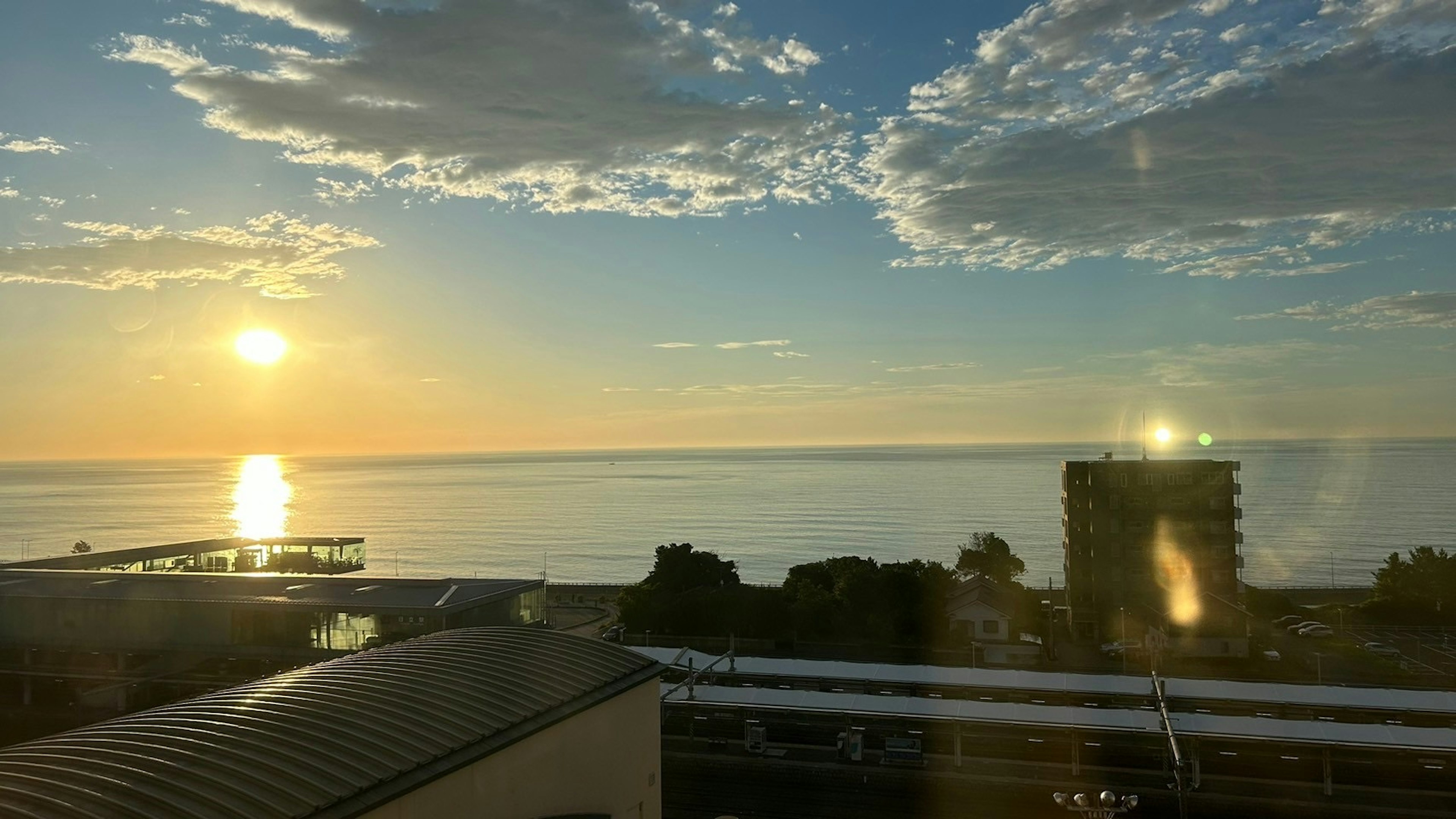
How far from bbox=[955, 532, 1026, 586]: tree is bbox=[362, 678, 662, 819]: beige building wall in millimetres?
48901

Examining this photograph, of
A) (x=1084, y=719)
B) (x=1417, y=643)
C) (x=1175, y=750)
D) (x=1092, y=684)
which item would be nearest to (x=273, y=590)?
(x=1084, y=719)

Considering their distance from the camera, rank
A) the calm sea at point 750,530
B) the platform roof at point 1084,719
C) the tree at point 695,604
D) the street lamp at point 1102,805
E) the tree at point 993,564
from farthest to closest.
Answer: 1. the calm sea at point 750,530
2. the tree at point 993,564
3. the tree at point 695,604
4. the platform roof at point 1084,719
5. the street lamp at point 1102,805

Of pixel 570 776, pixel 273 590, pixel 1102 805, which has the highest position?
pixel 273 590

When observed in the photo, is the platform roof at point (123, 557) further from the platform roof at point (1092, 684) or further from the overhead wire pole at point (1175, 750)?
the overhead wire pole at point (1175, 750)

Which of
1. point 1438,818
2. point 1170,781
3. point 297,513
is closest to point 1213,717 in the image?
point 1170,781

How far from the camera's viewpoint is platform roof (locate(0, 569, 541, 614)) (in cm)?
3806

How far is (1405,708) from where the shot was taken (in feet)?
92.2

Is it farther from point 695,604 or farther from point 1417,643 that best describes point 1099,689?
point 1417,643

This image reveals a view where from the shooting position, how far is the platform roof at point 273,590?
38.1 meters

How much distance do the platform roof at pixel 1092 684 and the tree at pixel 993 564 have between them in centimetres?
3075

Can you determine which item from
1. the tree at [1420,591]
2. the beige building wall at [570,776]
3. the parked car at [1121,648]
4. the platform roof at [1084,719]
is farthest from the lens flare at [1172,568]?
the beige building wall at [570,776]

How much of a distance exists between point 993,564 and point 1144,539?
13800 millimetres

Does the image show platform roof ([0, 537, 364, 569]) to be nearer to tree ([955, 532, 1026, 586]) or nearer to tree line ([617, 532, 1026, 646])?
tree line ([617, 532, 1026, 646])

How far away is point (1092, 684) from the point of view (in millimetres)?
31500
